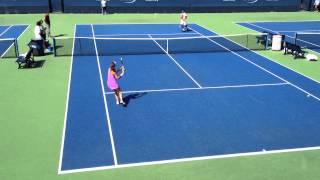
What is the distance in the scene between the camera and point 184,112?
14.0m

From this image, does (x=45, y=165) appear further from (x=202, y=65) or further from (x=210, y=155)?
(x=202, y=65)

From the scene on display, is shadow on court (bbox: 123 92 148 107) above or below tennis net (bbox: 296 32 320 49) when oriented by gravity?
below

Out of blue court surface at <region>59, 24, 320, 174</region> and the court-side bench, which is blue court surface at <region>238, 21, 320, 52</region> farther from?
blue court surface at <region>59, 24, 320, 174</region>

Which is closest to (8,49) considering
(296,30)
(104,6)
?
(104,6)

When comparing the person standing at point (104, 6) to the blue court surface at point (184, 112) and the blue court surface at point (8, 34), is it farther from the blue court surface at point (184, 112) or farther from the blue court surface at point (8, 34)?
the blue court surface at point (184, 112)

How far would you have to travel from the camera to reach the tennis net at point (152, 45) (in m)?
22.9

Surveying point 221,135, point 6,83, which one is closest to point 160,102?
point 221,135

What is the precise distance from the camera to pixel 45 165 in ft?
34.2

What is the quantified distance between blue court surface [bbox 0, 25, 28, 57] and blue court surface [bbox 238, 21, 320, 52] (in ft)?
56.2

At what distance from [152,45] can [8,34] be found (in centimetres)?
1031

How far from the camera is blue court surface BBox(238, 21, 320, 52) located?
26.2 m

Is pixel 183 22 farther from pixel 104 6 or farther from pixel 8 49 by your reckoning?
pixel 8 49

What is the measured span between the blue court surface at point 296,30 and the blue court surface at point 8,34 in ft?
56.2

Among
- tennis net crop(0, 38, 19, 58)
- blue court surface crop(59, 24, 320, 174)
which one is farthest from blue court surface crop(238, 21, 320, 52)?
tennis net crop(0, 38, 19, 58)
